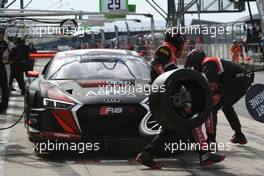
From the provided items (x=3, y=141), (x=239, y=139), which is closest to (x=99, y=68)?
(x=3, y=141)

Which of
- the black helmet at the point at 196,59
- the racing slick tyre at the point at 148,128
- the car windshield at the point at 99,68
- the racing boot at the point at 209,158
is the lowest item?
the racing boot at the point at 209,158

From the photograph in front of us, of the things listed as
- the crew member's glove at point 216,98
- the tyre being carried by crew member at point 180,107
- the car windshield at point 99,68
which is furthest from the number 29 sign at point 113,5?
the tyre being carried by crew member at point 180,107

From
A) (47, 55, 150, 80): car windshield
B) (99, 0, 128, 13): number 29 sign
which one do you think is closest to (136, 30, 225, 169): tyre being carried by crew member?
(47, 55, 150, 80): car windshield

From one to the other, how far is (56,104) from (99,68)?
1398 millimetres

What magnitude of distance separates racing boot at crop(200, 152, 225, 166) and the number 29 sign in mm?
17312

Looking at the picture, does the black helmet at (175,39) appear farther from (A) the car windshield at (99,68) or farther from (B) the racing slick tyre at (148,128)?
(B) the racing slick tyre at (148,128)

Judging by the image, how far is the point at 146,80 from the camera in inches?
338

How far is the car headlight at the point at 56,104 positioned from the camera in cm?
755

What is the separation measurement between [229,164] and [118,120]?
56.1 inches

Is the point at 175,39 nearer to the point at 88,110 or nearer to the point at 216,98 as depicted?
the point at 216,98

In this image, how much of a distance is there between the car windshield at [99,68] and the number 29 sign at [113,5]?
1489 centimetres

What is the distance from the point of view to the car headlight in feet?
24.8

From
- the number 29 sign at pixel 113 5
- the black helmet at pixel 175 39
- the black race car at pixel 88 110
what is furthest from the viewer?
the number 29 sign at pixel 113 5

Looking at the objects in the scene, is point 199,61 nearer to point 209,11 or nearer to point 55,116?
point 55,116
